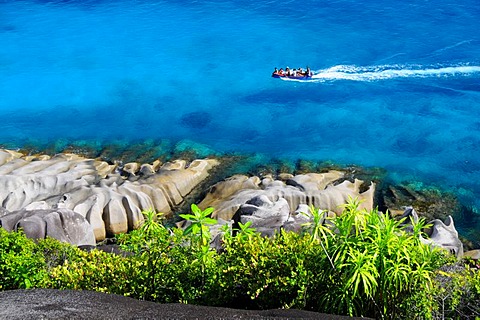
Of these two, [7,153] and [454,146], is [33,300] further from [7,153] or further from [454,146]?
[454,146]

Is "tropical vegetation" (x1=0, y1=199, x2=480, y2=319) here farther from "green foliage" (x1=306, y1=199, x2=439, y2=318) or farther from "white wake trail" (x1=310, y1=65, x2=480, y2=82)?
"white wake trail" (x1=310, y1=65, x2=480, y2=82)

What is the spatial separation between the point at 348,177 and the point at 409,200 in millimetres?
3052

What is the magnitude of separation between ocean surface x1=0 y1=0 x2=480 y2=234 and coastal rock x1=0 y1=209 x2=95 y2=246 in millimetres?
10099

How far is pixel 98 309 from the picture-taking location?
1084cm

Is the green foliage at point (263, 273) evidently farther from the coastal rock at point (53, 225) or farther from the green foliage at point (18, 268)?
the coastal rock at point (53, 225)

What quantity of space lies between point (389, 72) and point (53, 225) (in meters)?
23.6

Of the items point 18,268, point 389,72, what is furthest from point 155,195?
point 389,72

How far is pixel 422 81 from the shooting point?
3403cm

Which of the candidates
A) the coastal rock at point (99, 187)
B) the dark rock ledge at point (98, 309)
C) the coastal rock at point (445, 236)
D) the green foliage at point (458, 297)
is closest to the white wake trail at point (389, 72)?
the coastal rock at point (99, 187)

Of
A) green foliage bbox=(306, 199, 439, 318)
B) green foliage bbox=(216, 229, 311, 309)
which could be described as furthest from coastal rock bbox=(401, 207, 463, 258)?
green foliage bbox=(216, 229, 311, 309)

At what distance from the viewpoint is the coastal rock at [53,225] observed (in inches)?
732

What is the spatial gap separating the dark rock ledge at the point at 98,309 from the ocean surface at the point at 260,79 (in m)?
16.5

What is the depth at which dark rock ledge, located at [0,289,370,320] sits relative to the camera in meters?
10.5

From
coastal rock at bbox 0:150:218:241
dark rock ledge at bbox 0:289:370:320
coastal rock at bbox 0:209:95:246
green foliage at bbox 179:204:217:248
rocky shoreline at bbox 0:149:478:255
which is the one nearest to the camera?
dark rock ledge at bbox 0:289:370:320
